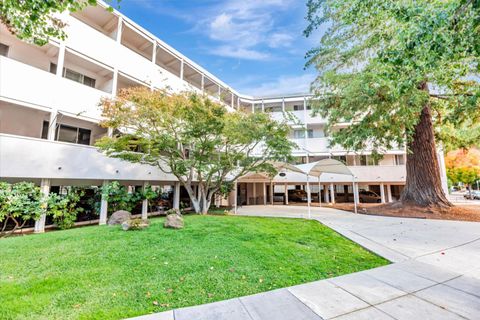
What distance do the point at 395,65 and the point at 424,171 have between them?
10567 millimetres

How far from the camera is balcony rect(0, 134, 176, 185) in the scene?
8344mm

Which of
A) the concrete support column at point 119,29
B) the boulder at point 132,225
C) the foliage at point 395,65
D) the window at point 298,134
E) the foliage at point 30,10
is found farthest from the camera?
the window at point 298,134

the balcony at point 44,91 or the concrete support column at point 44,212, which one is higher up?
the balcony at point 44,91

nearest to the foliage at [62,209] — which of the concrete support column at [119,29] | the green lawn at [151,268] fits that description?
the green lawn at [151,268]

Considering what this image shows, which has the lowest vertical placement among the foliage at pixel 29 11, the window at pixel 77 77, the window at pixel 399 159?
the window at pixel 399 159

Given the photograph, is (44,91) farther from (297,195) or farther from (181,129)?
(297,195)

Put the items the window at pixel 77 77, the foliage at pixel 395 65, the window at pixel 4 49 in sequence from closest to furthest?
the foliage at pixel 395 65 < the window at pixel 4 49 < the window at pixel 77 77

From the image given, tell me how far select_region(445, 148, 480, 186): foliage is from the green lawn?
122ft

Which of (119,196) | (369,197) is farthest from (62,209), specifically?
(369,197)

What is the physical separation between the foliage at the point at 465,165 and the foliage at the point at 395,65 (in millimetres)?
Result: 24053

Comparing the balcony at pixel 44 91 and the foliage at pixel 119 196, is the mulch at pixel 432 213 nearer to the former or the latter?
the foliage at pixel 119 196

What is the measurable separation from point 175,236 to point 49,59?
11.4m

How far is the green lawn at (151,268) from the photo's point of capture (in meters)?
3.18

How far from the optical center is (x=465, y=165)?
107ft
